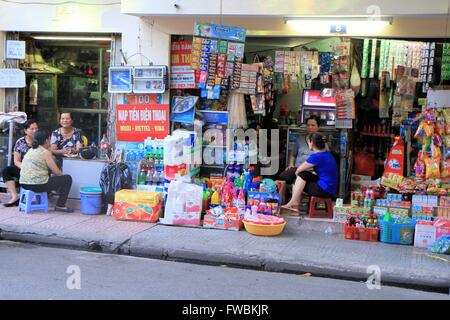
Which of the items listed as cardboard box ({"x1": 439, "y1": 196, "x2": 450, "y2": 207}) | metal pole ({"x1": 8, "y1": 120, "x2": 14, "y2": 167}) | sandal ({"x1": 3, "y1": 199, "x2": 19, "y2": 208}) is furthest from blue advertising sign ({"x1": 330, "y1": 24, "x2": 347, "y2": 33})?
sandal ({"x1": 3, "y1": 199, "x2": 19, "y2": 208})

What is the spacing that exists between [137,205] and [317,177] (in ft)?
9.21

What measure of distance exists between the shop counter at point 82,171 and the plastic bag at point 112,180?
1.40 ft

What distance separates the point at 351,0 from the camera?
303 inches

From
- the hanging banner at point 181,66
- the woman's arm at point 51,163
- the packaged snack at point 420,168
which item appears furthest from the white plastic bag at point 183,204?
the packaged snack at point 420,168

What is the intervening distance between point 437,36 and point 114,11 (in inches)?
202

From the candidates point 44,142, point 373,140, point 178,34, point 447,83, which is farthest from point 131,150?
point 447,83

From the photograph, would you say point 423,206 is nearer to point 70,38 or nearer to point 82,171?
point 82,171

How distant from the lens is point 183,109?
8.95 meters

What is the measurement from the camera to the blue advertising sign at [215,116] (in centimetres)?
901

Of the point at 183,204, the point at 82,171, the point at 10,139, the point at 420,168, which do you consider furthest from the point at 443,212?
the point at 10,139

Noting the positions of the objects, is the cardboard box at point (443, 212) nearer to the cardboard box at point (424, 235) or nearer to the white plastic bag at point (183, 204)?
the cardboard box at point (424, 235)

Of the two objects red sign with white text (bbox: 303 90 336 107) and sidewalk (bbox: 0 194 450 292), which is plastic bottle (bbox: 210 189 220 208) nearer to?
sidewalk (bbox: 0 194 450 292)

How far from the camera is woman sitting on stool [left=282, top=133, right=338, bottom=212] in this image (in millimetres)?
8391

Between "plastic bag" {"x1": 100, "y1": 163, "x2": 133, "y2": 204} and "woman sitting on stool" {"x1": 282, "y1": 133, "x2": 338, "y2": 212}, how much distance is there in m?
2.64
